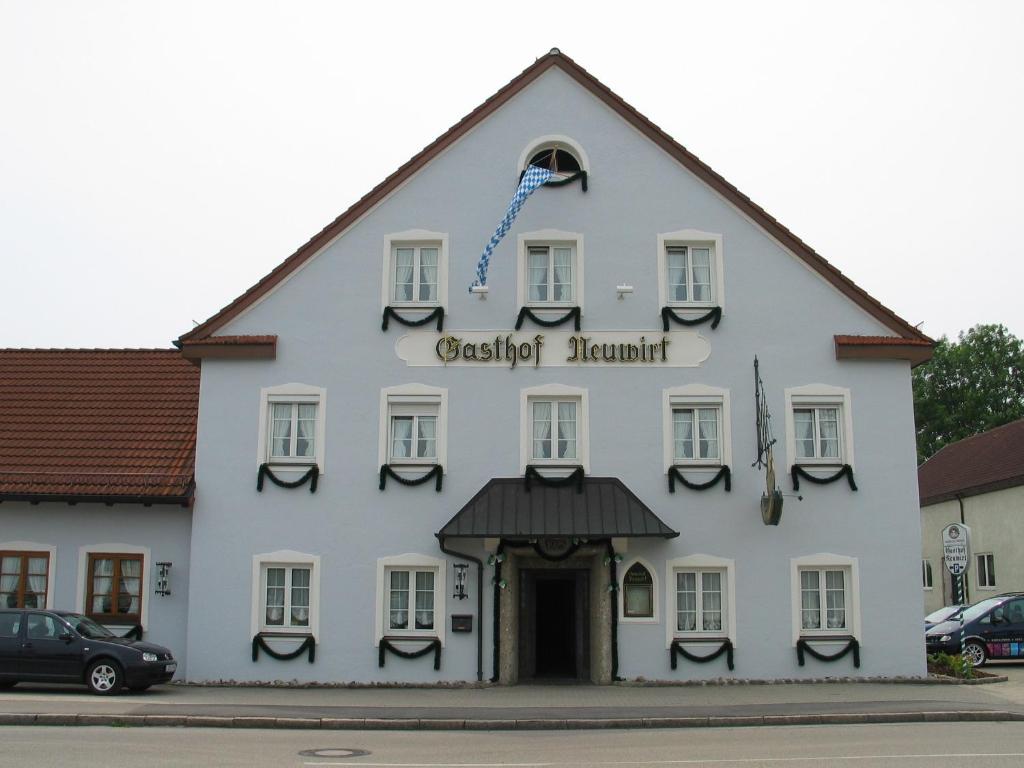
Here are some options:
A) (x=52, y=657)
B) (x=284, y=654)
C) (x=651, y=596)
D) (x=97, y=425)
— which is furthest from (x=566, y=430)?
(x=97, y=425)

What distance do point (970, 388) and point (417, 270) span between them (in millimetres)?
46209

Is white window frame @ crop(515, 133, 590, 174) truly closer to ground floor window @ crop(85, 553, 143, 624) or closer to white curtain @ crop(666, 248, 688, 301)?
white curtain @ crop(666, 248, 688, 301)

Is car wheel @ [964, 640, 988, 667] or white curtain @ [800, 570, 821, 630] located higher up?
white curtain @ [800, 570, 821, 630]

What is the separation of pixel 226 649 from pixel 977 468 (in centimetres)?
2807

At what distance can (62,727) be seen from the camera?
15.0 m

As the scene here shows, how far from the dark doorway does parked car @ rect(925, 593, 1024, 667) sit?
8069 millimetres

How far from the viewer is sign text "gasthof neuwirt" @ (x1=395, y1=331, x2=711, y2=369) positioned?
832 inches

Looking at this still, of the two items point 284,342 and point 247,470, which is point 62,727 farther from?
point 284,342

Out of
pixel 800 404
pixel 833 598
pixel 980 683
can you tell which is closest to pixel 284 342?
pixel 800 404

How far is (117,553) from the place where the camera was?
21484mm

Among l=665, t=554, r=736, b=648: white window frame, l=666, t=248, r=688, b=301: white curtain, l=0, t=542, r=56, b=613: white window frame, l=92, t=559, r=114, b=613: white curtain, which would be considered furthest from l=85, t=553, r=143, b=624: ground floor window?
l=666, t=248, r=688, b=301: white curtain

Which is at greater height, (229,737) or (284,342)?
(284,342)

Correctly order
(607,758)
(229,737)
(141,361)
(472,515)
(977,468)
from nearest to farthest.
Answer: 1. (607,758)
2. (229,737)
3. (472,515)
4. (141,361)
5. (977,468)

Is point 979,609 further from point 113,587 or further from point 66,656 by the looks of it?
point 66,656
